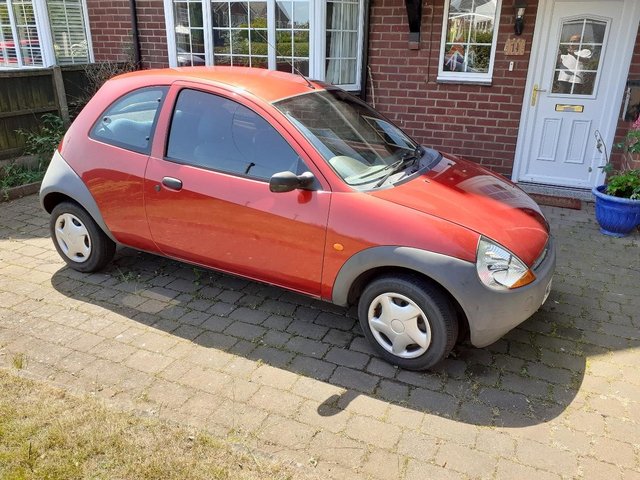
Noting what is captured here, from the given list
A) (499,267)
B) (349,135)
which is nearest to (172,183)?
(349,135)

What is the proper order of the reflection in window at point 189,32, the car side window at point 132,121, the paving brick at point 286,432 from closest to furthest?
the paving brick at point 286,432 < the car side window at point 132,121 < the reflection in window at point 189,32

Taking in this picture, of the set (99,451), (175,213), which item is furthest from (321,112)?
(99,451)

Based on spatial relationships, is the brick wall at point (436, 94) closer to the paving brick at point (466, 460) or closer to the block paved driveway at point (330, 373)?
the block paved driveway at point (330, 373)

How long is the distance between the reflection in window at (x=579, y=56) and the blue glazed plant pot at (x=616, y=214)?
5.47 feet

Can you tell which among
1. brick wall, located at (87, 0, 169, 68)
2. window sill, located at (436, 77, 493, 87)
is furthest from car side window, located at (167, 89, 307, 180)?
brick wall, located at (87, 0, 169, 68)

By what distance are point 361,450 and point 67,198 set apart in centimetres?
323

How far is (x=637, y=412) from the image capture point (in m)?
2.92

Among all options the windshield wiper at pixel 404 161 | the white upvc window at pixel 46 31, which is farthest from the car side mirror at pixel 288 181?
the white upvc window at pixel 46 31

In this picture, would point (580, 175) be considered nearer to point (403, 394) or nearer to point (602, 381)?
point (602, 381)

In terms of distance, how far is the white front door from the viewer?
245 inches

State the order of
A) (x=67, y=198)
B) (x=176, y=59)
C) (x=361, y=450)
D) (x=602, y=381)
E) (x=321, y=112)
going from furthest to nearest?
(x=176, y=59) → (x=67, y=198) → (x=321, y=112) → (x=602, y=381) → (x=361, y=450)

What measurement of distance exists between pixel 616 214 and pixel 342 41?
4.29 m

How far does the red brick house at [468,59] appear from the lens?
637 centimetres

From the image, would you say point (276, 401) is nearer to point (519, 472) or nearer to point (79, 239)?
point (519, 472)
